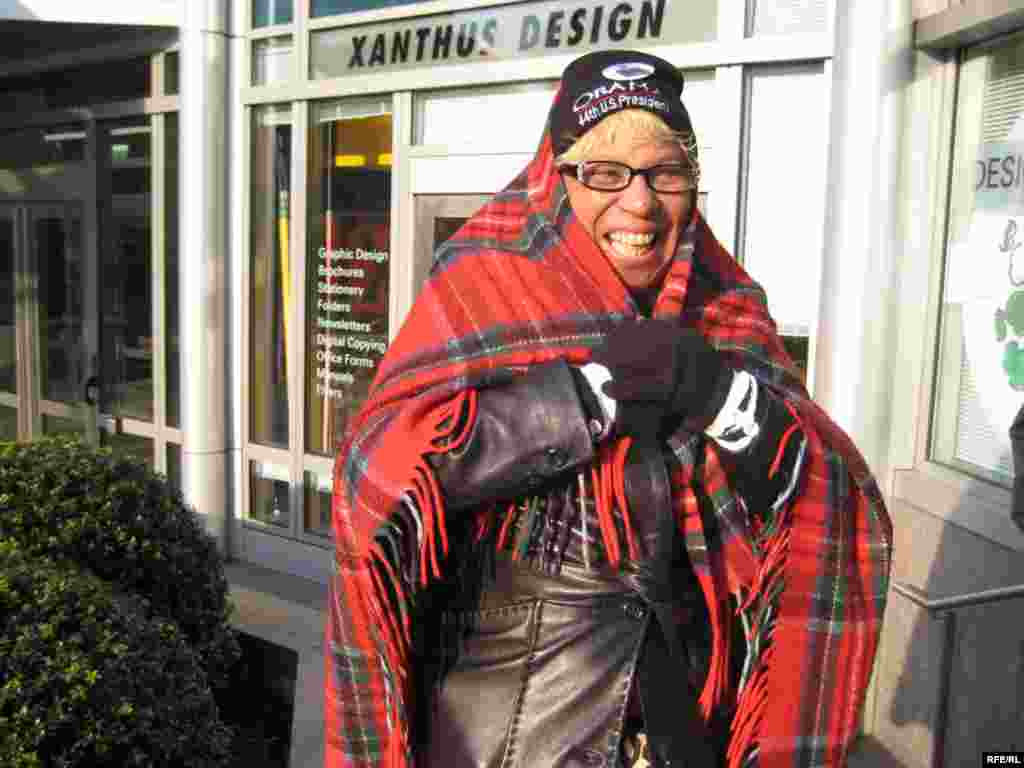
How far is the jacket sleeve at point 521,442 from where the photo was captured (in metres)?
1.47

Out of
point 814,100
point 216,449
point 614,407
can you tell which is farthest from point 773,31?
point 216,449

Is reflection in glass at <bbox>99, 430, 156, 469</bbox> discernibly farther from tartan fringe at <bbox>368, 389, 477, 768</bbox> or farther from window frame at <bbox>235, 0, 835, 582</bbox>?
tartan fringe at <bbox>368, 389, 477, 768</bbox>

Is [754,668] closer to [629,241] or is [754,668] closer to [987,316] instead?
[629,241]

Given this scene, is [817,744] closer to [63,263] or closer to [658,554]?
[658,554]

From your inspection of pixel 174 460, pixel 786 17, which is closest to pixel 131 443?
pixel 174 460

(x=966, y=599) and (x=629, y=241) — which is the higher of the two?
(x=629, y=241)

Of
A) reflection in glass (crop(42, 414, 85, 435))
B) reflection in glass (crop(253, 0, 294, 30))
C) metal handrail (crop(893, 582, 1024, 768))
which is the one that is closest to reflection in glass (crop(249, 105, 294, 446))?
reflection in glass (crop(253, 0, 294, 30))

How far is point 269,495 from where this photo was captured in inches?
257

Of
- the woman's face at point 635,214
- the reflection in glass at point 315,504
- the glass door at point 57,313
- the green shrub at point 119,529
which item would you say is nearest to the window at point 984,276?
the woman's face at point 635,214

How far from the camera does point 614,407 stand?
1.49 metres

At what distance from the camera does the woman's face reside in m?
1.58

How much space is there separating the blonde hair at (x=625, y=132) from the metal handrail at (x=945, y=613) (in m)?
1.94

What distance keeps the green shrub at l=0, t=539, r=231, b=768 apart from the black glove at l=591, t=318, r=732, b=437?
1921mm

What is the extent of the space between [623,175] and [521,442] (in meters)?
0.43
